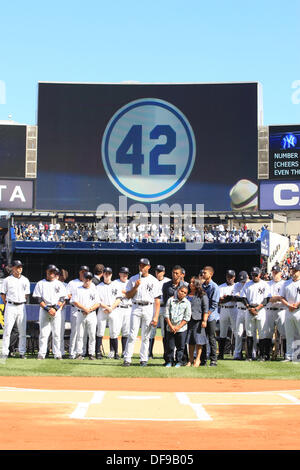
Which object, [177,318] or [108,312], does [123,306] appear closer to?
[108,312]

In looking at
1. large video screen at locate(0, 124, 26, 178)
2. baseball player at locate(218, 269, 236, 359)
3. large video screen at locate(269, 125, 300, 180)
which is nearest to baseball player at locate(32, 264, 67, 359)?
baseball player at locate(218, 269, 236, 359)

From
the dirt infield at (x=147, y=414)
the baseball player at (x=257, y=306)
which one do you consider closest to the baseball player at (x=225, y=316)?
the baseball player at (x=257, y=306)

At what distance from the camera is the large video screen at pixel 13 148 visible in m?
38.2

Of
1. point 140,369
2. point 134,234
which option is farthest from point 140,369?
point 134,234

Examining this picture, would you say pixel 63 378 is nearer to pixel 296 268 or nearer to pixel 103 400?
pixel 103 400

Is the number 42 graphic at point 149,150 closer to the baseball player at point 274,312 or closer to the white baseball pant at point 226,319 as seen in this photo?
the white baseball pant at point 226,319

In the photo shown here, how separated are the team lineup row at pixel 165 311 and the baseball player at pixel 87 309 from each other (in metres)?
0.02

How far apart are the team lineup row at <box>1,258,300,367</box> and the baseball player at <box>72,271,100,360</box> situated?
0.07 feet

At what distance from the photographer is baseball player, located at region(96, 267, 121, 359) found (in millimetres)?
14336

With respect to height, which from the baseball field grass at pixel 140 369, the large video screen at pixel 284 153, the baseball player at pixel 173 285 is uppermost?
the large video screen at pixel 284 153

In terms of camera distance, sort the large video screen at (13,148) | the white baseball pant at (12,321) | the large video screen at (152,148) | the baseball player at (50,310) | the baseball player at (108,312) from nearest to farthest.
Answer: the white baseball pant at (12,321) < the baseball player at (50,310) < the baseball player at (108,312) < the large video screen at (152,148) < the large video screen at (13,148)

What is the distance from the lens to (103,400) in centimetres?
825

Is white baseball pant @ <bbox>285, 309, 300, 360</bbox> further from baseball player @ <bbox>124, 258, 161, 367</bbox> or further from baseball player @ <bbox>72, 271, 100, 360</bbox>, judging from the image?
baseball player @ <bbox>72, 271, 100, 360</bbox>
